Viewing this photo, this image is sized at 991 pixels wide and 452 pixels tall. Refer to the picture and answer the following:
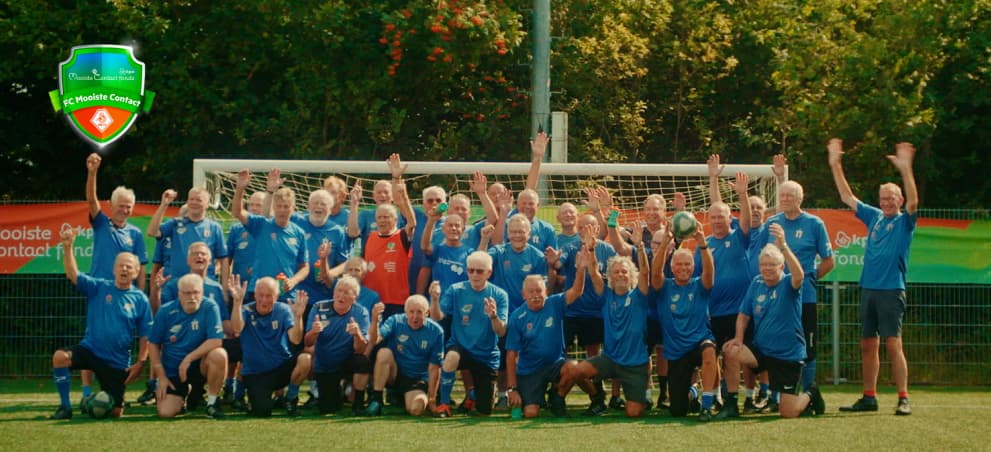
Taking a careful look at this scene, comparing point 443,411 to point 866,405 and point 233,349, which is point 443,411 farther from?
point 866,405

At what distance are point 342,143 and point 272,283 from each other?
6109 millimetres

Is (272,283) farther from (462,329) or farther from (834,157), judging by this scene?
(834,157)

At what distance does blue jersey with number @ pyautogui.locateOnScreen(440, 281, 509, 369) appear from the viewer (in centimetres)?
980

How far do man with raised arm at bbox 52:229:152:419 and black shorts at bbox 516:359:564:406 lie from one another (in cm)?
307

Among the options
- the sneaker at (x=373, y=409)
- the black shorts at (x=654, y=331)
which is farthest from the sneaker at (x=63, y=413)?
the black shorts at (x=654, y=331)

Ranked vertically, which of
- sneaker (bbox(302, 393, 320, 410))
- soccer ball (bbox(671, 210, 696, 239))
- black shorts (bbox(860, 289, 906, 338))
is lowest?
sneaker (bbox(302, 393, 320, 410))

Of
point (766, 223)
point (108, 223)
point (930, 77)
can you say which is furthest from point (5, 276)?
point (930, 77)

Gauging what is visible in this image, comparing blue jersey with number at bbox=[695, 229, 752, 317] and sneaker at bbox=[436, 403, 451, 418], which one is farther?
blue jersey with number at bbox=[695, 229, 752, 317]

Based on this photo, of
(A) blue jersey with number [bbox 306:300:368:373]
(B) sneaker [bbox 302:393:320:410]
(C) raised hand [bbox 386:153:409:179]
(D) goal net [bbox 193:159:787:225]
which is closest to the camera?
(A) blue jersey with number [bbox 306:300:368:373]

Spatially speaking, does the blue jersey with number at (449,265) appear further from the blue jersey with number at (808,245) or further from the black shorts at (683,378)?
the blue jersey with number at (808,245)

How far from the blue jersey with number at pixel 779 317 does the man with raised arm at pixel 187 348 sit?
4.17m

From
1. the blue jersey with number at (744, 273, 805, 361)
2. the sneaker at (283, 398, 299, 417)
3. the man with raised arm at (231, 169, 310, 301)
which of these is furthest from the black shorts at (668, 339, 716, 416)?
the man with raised arm at (231, 169, 310, 301)

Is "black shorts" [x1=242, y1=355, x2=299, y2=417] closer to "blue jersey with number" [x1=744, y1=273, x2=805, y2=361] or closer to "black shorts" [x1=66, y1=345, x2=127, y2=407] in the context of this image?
"black shorts" [x1=66, y1=345, x2=127, y2=407]

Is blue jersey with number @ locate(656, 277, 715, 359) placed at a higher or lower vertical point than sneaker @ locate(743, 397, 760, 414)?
higher
